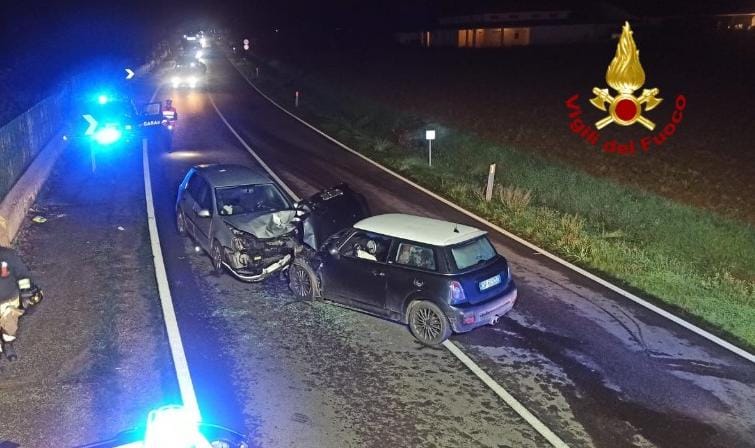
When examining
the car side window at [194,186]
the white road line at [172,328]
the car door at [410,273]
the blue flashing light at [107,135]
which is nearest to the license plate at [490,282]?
the car door at [410,273]

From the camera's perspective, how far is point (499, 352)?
9.35m

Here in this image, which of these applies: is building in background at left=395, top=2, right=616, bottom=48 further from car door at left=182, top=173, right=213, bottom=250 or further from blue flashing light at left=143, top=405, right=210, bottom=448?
blue flashing light at left=143, top=405, right=210, bottom=448

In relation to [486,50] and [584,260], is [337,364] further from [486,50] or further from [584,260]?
[486,50]

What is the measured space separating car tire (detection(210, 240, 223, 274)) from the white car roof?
2986mm

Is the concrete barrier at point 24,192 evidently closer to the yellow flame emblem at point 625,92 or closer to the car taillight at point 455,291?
the car taillight at point 455,291

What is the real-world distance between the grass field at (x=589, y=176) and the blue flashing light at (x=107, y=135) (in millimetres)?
9592

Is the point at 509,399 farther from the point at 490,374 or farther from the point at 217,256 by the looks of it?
the point at 217,256

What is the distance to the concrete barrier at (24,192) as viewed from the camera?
13.3m

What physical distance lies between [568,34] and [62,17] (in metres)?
53.1

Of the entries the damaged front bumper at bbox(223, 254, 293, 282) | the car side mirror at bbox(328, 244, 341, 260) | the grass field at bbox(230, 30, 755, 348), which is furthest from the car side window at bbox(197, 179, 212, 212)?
the grass field at bbox(230, 30, 755, 348)

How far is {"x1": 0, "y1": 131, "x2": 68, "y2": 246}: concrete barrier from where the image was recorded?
13.3 metres

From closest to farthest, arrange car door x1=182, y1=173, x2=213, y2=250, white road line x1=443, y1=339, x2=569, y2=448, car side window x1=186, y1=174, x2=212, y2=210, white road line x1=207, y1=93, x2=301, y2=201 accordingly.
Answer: white road line x1=443, y1=339, x2=569, y2=448 < car door x1=182, y1=173, x2=213, y2=250 < car side window x1=186, y1=174, x2=212, y2=210 < white road line x1=207, y1=93, x2=301, y2=201

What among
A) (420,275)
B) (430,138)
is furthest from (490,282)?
(430,138)

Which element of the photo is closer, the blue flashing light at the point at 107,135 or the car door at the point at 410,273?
the car door at the point at 410,273
